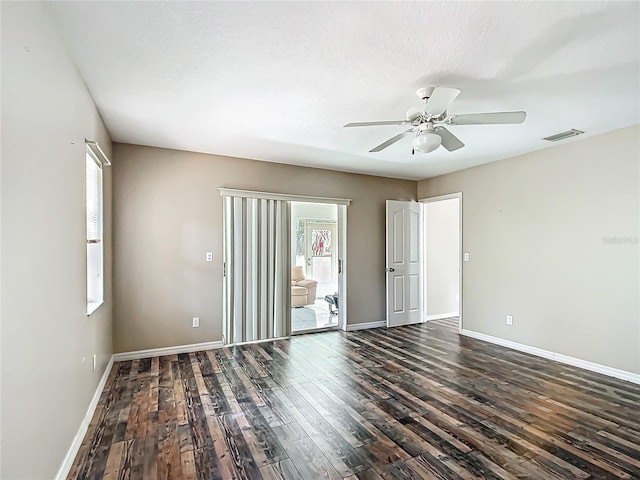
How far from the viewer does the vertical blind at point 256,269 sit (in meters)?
4.62

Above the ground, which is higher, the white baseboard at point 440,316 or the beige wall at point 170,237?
the beige wall at point 170,237

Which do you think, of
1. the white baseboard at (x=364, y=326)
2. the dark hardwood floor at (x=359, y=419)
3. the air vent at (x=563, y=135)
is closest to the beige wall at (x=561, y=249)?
the air vent at (x=563, y=135)

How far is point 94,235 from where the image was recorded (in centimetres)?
312

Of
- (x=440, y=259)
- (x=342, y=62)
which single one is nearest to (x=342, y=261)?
(x=440, y=259)

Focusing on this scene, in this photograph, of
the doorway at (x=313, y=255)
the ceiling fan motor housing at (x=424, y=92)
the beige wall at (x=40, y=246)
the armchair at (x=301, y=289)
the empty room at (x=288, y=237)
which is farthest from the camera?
the doorway at (x=313, y=255)

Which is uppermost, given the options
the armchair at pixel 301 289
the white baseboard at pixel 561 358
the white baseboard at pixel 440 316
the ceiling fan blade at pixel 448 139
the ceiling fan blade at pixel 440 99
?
the ceiling fan blade at pixel 440 99

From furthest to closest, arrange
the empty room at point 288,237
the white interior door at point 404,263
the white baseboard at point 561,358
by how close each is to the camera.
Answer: the white interior door at point 404,263
the white baseboard at point 561,358
the empty room at point 288,237

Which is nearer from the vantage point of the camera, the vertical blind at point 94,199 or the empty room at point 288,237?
the empty room at point 288,237

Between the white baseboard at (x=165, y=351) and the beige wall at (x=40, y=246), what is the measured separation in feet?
5.39

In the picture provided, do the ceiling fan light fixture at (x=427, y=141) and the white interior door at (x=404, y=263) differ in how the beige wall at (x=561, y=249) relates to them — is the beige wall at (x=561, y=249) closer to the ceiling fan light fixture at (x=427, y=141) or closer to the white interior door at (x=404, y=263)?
the white interior door at (x=404, y=263)

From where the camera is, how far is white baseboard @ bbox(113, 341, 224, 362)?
3.98 meters

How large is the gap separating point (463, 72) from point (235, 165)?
3.14 m

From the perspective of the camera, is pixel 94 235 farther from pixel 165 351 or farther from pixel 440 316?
pixel 440 316

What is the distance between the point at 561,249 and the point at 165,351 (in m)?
4.91
